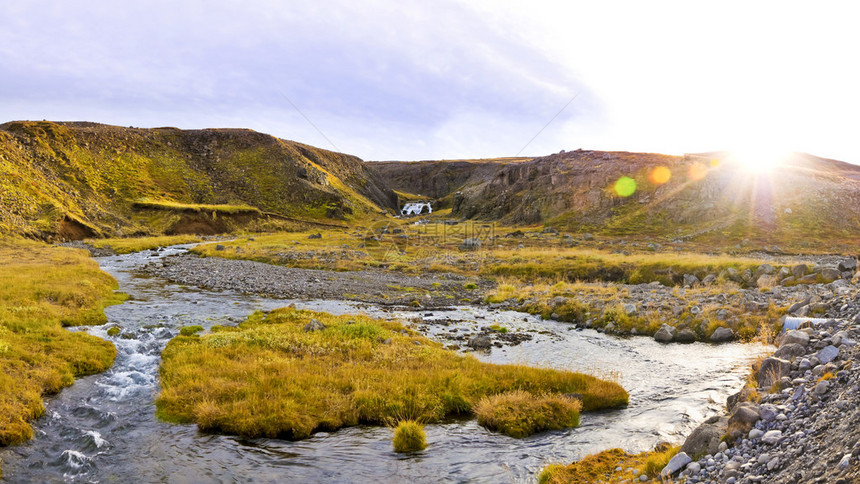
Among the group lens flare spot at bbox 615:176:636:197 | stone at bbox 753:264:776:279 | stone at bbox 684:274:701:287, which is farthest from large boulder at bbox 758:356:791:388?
lens flare spot at bbox 615:176:636:197

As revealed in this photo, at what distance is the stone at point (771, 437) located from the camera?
9092 millimetres

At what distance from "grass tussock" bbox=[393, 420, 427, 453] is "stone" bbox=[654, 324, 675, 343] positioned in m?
17.3

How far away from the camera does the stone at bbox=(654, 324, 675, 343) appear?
2508cm

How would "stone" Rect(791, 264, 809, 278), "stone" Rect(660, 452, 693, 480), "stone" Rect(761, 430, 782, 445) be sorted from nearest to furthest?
"stone" Rect(761, 430, 782, 445)
"stone" Rect(660, 452, 693, 480)
"stone" Rect(791, 264, 809, 278)

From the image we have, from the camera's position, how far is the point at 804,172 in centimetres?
10312

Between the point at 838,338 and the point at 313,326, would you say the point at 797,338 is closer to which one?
the point at 838,338

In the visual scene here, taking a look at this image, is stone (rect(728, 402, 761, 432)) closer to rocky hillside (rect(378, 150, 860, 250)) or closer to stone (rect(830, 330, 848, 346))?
stone (rect(830, 330, 848, 346))

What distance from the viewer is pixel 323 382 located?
17000 mm

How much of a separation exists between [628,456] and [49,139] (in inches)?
5479

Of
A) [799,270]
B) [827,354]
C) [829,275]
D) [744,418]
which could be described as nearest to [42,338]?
[744,418]

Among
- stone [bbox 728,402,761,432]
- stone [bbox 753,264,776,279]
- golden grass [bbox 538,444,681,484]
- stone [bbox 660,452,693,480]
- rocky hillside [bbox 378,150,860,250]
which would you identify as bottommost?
golden grass [bbox 538,444,681,484]

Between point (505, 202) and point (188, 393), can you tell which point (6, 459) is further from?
point (505, 202)

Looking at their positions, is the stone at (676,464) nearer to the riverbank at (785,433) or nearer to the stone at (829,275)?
the riverbank at (785,433)

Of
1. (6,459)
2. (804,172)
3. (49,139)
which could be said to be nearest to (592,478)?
(6,459)
